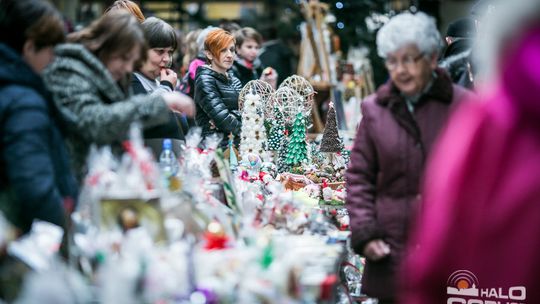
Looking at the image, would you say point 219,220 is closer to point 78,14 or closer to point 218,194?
point 218,194

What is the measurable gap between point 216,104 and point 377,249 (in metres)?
3.01

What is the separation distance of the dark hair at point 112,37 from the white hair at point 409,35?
3.19ft

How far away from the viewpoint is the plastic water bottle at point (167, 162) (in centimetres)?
362

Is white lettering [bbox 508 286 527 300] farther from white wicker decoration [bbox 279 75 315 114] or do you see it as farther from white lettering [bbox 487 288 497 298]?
white wicker decoration [bbox 279 75 315 114]

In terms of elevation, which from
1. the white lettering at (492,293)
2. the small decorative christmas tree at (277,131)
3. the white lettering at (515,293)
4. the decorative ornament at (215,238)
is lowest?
the white lettering at (492,293)

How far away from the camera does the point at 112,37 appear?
139 inches

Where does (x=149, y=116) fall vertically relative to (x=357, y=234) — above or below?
above

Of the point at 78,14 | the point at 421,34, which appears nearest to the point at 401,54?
the point at 421,34

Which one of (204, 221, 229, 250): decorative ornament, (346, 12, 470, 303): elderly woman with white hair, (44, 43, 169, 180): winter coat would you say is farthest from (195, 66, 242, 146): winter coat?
(204, 221, 229, 250): decorative ornament

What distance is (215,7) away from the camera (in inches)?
771

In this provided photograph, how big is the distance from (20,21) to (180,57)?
7743mm

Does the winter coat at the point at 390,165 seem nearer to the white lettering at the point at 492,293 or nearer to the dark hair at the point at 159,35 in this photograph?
the white lettering at the point at 492,293

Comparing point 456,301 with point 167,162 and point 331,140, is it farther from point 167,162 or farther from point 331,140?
point 331,140

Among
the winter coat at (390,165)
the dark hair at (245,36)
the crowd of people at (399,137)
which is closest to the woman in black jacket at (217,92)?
the dark hair at (245,36)
